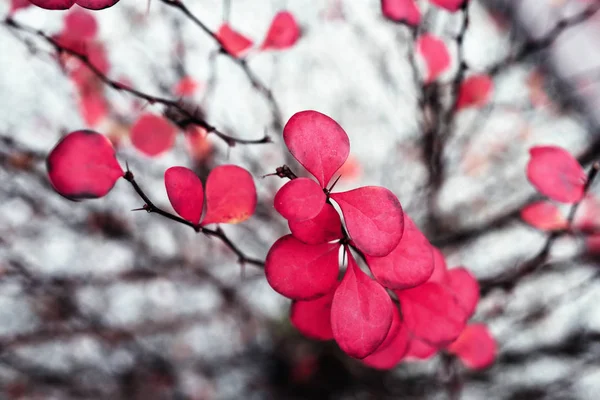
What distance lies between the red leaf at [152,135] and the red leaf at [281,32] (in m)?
0.20

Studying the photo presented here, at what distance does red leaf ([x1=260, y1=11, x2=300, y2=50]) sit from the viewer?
0.60m

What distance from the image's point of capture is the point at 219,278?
1.45 m

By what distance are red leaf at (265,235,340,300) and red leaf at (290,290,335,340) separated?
0.07 m

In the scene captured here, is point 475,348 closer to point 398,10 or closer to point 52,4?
point 398,10

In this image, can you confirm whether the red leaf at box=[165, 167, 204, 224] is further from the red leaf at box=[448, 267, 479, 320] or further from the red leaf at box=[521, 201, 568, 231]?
the red leaf at box=[521, 201, 568, 231]

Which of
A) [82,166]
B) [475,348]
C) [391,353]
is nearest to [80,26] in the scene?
[82,166]

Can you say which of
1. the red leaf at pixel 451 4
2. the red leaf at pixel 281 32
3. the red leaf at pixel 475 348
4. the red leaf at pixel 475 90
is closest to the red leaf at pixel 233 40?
the red leaf at pixel 281 32

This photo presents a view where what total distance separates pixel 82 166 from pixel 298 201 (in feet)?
0.68

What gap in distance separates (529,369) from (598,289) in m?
0.34

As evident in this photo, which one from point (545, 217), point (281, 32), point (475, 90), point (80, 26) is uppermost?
point (475, 90)

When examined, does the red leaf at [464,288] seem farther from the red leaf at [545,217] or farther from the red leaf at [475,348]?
the red leaf at [545,217]

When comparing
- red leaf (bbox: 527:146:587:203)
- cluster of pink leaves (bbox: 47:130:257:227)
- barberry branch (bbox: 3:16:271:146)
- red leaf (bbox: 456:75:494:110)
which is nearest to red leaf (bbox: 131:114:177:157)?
barberry branch (bbox: 3:16:271:146)

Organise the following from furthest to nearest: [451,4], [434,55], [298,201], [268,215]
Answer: [268,215] < [434,55] < [451,4] < [298,201]

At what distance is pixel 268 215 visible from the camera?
4.27 ft
